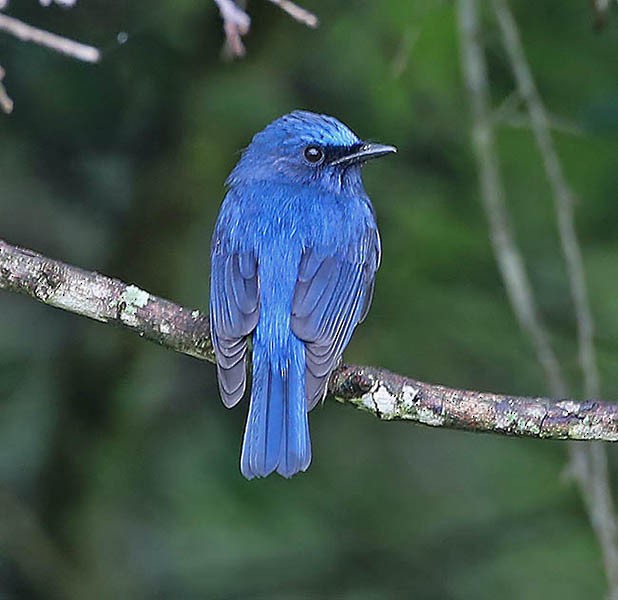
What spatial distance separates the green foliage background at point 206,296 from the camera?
613 cm

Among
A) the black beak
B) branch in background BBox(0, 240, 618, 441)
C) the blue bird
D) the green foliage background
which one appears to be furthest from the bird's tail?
the green foliage background

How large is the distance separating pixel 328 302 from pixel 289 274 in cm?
17

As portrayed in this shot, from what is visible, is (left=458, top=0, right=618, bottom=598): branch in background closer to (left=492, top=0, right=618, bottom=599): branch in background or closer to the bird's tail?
(left=492, top=0, right=618, bottom=599): branch in background

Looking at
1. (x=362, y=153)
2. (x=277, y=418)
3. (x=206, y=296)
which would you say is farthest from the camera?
(x=206, y=296)

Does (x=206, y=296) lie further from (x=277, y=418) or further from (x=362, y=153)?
(x=277, y=418)

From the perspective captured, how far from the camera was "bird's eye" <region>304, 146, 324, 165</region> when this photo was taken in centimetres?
530

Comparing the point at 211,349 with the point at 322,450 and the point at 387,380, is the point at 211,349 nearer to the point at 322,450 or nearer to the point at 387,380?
the point at 387,380

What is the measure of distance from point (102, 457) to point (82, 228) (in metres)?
Result: 1.12

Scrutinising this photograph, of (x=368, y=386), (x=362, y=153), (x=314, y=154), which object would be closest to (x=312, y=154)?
(x=314, y=154)

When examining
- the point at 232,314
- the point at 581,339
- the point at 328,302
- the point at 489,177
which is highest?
the point at 489,177

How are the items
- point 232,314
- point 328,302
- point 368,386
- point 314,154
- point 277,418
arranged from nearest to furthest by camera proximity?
point 368,386, point 277,418, point 232,314, point 328,302, point 314,154

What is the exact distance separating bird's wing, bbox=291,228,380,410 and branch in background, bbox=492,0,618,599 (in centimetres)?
73

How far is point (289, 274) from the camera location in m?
4.66

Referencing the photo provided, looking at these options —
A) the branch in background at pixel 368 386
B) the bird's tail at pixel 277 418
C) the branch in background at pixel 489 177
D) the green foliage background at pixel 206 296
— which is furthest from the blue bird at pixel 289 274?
the green foliage background at pixel 206 296
